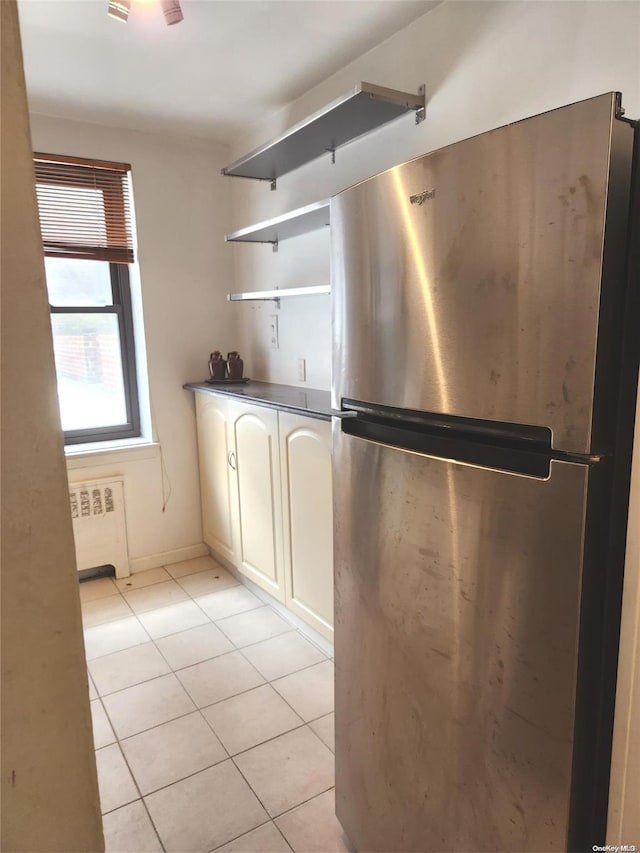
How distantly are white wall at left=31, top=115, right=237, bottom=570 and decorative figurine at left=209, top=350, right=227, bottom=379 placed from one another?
0.51 ft

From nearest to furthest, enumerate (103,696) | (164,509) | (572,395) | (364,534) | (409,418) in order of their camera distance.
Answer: (572,395) → (409,418) → (364,534) → (103,696) → (164,509)

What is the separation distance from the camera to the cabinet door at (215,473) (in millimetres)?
2912

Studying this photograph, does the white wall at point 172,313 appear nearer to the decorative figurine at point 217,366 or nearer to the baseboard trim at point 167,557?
the baseboard trim at point 167,557

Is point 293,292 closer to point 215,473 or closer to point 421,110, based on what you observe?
point 421,110

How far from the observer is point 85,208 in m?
2.84

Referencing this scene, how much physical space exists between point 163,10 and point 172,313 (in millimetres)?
1629

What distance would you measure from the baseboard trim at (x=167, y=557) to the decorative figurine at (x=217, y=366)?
107cm

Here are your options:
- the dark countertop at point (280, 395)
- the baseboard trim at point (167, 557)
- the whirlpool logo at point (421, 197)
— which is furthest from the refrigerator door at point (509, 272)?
the baseboard trim at point (167, 557)

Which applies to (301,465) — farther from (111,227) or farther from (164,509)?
(111,227)

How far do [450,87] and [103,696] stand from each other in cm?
251

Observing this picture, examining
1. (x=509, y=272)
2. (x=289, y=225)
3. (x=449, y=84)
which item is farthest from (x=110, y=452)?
(x=509, y=272)

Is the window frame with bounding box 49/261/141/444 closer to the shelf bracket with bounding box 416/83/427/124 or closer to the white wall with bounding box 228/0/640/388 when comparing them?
the white wall with bounding box 228/0/640/388

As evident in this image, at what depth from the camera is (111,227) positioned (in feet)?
9.60

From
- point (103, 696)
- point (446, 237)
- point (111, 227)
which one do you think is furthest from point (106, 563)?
point (446, 237)
